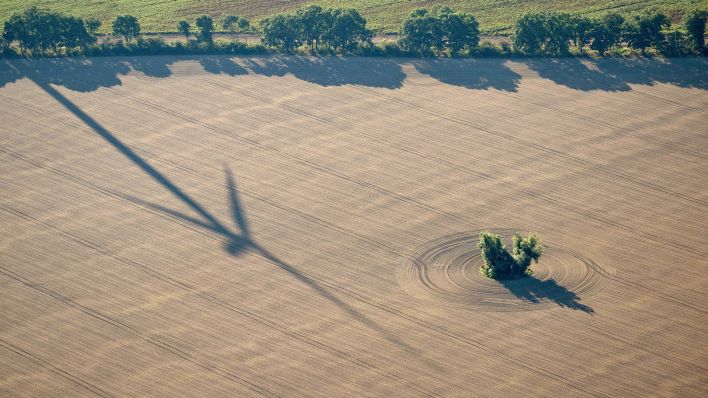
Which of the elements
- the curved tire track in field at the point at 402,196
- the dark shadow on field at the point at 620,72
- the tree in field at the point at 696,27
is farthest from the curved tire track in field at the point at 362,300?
the tree in field at the point at 696,27

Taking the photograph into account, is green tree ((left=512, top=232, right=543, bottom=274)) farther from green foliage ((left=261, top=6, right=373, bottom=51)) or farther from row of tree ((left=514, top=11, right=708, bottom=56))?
green foliage ((left=261, top=6, right=373, bottom=51))

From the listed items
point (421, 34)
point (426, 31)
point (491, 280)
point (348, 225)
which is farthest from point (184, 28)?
point (491, 280)

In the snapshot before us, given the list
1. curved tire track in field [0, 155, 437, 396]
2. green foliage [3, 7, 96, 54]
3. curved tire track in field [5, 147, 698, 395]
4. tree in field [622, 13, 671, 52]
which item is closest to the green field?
green foliage [3, 7, 96, 54]

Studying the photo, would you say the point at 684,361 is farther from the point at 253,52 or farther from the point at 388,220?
the point at 253,52

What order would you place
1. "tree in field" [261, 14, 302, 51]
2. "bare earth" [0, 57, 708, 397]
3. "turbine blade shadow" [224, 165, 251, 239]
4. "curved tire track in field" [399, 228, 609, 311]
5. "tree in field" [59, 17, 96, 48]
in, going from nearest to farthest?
"bare earth" [0, 57, 708, 397], "curved tire track in field" [399, 228, 609, 311], "turbine blade shadow" [224, 165, 251, 239], "tree in field" [261, 14, 302, 51], "tree in field" [59, 17, 96, 48]

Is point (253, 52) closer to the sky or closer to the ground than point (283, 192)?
closer to the sky

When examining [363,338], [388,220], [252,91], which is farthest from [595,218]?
[252,91]

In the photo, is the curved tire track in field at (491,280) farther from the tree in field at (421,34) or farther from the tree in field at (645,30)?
the tree in field at (645,30)
